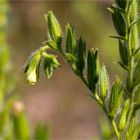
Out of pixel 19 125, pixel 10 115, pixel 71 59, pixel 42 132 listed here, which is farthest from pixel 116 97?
pixel 10 115

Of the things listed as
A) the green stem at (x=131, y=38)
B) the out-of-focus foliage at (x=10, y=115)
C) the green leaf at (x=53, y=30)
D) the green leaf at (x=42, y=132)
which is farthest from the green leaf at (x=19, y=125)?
the green stem at (x=131, y=38)

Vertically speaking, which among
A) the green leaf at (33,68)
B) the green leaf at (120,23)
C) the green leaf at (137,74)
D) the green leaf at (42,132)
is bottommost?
the green leaf at (42,132)

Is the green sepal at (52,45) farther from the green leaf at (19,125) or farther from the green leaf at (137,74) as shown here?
the green leaf at (19,125)

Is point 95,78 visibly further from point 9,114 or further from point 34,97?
point 34,97

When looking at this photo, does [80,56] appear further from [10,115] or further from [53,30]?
[10,115]

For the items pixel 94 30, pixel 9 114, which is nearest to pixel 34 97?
pixel 94 30

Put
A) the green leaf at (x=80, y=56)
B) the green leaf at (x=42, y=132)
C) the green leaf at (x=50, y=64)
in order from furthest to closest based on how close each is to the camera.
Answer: the green leaf at (x=42, y=132) → the green leaf at (x=50, y=64) → the green leaf at (x=80, y=56)
